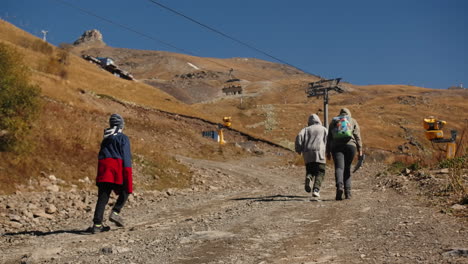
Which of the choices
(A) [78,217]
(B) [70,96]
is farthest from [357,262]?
(B) [70,96]

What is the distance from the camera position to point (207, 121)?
152 feet

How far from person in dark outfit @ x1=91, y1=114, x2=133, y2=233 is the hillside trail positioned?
0.37 m

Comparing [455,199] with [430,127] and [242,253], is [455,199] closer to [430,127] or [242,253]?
[242,253]

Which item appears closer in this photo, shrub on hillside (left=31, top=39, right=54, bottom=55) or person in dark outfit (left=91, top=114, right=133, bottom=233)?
person in dark outfit (left=91, top=114, right=133, bottom=233)

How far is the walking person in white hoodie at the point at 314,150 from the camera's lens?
9.88 m

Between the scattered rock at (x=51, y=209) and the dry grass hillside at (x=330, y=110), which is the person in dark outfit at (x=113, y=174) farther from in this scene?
the dry grass hillside at (x=330, y=110)

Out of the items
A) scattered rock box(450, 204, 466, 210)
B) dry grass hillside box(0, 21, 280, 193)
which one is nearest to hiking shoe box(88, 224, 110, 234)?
scattered rock box(450, 204, 466, 210)

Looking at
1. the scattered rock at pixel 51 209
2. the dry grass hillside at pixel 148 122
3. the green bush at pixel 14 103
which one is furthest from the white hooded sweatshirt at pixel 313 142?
the green bush at pixel 14 103

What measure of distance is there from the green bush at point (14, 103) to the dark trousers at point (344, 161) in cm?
1011

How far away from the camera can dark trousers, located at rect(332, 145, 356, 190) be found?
379 inches

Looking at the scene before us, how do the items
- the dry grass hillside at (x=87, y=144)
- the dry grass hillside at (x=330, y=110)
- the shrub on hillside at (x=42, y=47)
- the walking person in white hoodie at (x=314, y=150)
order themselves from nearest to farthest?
the walking person in white hoodie at (x=314, y=150) → the dry grass hillside at (x=87, y=144) → the dry grass hillside at (x=330, y=110) → the shrub on hillside at (x=42, y=47)

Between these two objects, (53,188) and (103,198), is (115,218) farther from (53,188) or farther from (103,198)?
(53,188)

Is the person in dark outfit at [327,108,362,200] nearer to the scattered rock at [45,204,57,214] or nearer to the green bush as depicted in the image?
the scattered rock at [45,204,57,214]

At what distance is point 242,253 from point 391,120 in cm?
8683
